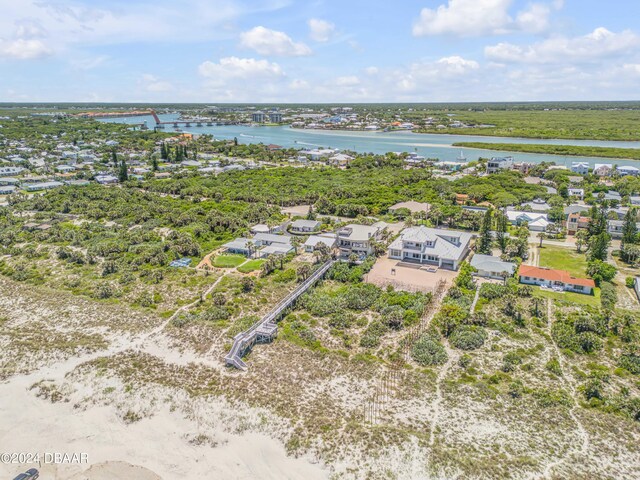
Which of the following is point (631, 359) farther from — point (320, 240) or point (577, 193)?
point (577, 193)

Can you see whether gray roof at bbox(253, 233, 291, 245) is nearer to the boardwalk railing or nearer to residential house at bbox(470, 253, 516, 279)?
the boardwalk railing

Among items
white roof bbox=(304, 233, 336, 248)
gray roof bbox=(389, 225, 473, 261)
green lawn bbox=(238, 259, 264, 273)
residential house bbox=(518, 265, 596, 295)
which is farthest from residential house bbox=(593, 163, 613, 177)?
green lawn bbox=(238, 259, 264, 273)

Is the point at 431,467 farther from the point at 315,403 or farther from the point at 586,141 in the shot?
the point at 586,141

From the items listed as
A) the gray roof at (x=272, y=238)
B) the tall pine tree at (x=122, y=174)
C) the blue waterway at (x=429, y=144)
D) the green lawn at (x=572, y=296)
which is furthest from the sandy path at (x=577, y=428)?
the blue waterway at (x=429, y=144)

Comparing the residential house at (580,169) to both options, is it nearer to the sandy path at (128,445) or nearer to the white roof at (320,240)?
the white roof at (320,240)

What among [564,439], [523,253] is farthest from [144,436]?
[523,253]

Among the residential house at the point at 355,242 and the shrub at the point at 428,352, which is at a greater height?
the residential house at the point at 355,242
